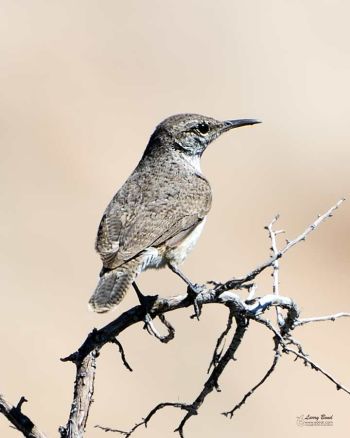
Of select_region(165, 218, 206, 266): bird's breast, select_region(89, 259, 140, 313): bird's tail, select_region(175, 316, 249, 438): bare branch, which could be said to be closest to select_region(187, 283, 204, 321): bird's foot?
select_region(175, 316, 249, 438): bare branch

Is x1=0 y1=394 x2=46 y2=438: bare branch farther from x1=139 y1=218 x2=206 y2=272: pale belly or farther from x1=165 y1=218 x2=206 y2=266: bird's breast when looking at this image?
x1=165 y1=218 x2=206 y2=266: bird's breast

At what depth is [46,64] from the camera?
24.3 meters

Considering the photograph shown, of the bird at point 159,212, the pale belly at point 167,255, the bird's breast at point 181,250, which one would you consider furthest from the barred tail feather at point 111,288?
the bird's breast at point 181,250

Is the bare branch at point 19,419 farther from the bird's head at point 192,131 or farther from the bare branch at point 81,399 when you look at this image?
the bird's head at point 192,131

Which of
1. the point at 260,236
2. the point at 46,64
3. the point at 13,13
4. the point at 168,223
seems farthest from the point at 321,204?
the point at 168,223

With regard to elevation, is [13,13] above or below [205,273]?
above

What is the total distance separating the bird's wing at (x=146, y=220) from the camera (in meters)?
6.00

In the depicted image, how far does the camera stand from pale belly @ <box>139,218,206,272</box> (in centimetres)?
609

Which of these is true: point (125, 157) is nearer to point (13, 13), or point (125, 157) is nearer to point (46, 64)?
point (46, 64)

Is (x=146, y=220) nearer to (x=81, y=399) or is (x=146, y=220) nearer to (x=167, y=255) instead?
(x=167, y=255)

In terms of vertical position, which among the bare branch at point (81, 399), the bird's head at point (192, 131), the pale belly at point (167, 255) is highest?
the bird's head at point (192, 131)

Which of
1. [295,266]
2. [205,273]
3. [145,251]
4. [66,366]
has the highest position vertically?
[295,266]

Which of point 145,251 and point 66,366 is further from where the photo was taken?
point 66,366

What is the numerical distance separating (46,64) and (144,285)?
10558mm
